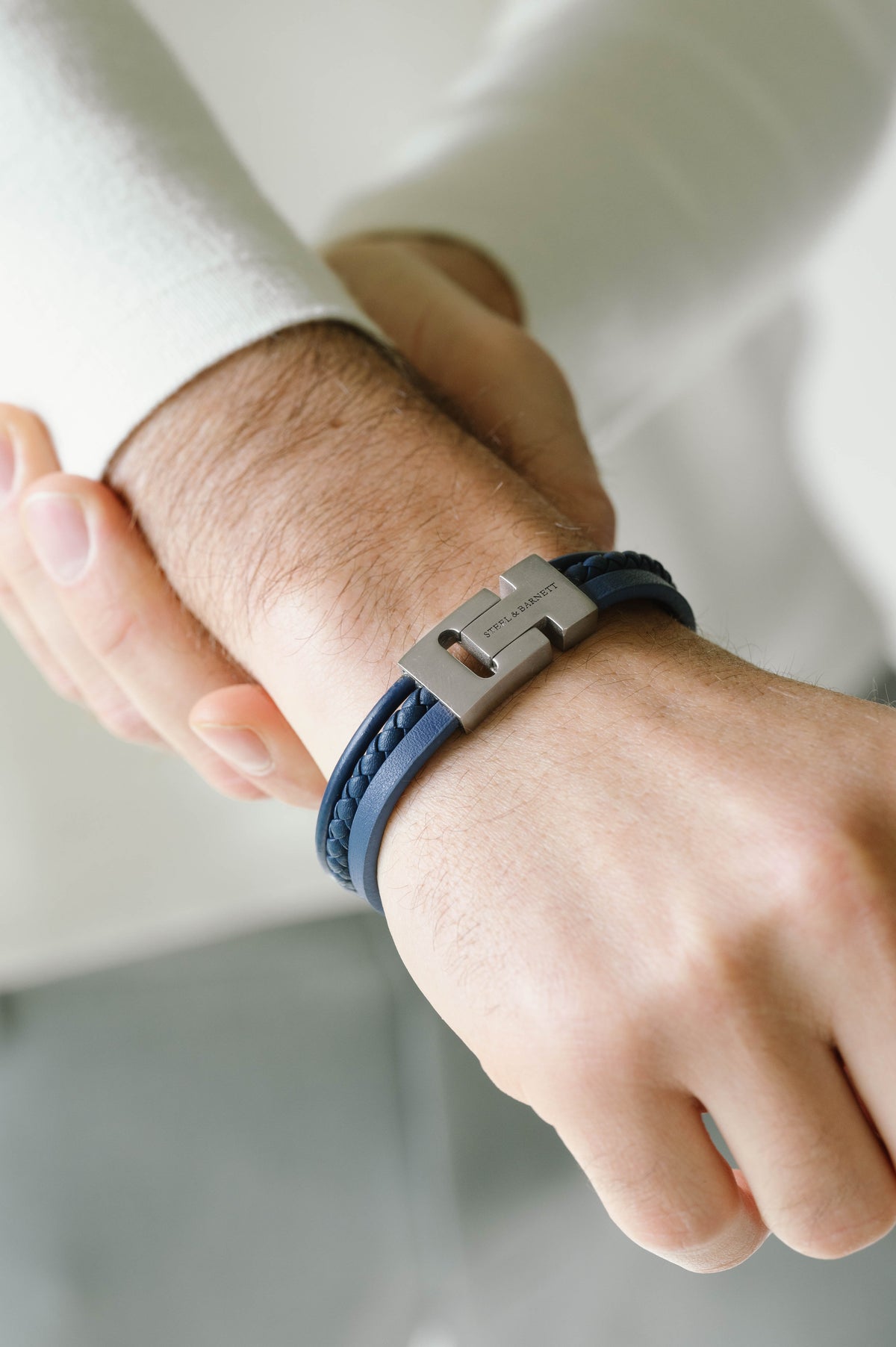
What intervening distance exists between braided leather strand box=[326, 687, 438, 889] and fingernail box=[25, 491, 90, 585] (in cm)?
23

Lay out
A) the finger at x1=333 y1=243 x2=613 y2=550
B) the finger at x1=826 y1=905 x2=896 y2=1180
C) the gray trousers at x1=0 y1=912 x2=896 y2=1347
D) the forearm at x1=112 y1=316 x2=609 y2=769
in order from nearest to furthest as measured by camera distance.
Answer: the finger at x1=826 y1=905 x2=896 y2=1180 < the forearm at x1=112 y1=316 x2=609 y2=769 < the finger at x1=333 y1=243 x2=613 y2=550 < the gray trousers at x1=0 y1=912 x2=896 y2=1347

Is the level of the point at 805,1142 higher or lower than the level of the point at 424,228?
lower

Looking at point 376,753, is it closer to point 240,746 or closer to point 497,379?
point 240,746

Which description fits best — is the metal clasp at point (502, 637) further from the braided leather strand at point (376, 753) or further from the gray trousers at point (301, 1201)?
the gray trousers at point (301, 1201)

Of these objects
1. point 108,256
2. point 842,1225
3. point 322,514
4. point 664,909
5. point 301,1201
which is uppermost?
point 108,256

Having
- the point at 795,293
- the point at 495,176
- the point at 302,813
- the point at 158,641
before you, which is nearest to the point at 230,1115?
the point at 302,813

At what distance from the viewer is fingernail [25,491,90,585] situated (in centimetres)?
56

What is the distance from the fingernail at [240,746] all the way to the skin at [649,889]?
45mm

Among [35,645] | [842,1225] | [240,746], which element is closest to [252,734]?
[240,746]

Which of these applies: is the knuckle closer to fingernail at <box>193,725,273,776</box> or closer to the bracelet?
the bracelet

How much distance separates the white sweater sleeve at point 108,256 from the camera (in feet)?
1.79

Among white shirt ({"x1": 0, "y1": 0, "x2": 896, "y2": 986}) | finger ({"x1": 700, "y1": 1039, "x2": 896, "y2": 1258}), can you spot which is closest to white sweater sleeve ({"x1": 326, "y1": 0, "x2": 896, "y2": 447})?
white shirt ({"x1": 0, "y1": 0, "x2": 896, "y2": 986})

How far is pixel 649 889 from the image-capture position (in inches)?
14.7

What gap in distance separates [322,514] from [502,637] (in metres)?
0.14
